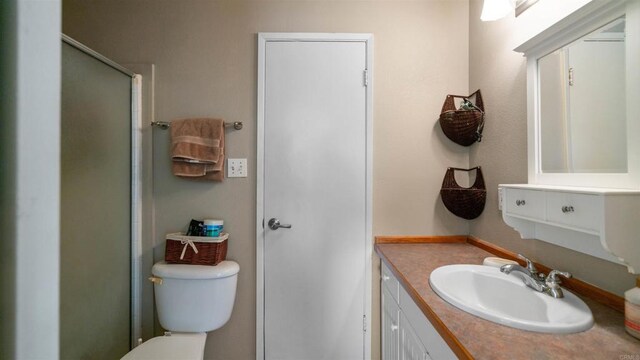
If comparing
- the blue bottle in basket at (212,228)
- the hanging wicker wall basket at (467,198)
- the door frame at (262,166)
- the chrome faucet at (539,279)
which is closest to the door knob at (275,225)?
the door frame at (262,166)

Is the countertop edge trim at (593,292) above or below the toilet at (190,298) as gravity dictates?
above

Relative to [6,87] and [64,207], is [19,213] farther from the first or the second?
[64,207]

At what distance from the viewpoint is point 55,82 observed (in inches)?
10.7

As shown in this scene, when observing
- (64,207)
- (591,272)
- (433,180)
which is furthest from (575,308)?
(64,207)

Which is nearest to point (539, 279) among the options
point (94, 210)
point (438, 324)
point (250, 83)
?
point (438, 324)

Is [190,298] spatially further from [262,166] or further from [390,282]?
[390,282]

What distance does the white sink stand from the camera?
669 mm

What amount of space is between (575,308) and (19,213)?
1263mm

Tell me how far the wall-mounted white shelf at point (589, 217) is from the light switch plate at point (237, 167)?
1353mm

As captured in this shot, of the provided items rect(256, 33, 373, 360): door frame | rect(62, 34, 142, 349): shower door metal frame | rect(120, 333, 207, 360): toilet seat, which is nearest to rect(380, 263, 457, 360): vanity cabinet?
rect(256, 33, 373, 360): door frame

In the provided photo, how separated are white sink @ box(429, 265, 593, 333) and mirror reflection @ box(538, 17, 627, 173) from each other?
0.45 m

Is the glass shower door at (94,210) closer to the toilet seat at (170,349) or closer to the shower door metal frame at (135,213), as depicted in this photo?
the shower door metal frame at (135,213)

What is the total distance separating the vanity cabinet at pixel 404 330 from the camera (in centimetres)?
76

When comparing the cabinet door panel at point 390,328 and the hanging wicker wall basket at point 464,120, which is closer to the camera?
the cabinet door panel at point 390,328
